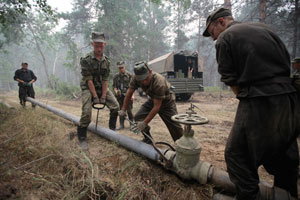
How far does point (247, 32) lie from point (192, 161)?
1.45 m

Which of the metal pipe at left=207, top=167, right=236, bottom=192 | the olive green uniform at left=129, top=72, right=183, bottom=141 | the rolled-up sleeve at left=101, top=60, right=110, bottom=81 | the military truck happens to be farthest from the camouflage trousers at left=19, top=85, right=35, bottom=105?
the metal pipe at left=207, top=167, right=236, bottom=192

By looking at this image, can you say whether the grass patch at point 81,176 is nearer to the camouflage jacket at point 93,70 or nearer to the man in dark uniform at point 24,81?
the camouflage jacket at point 93,70

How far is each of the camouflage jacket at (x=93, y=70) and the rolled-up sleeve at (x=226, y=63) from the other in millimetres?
2703

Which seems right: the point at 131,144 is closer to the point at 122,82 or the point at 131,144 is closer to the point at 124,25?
the point at 122,82

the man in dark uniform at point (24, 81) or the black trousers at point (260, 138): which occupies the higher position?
the man in dark uniform at point (24, 81)

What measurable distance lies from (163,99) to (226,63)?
1.27 m

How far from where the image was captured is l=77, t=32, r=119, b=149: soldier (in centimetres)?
326

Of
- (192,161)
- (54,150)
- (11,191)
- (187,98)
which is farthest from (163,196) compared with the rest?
(187,98)

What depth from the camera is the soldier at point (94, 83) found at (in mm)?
3262

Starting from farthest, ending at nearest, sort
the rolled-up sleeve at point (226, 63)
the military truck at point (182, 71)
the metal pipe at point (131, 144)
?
1. the military truck at point (182, 71)
2. the metal pipe at point (131, 144)
3. the rolled-up sleeve at point (226, 63)

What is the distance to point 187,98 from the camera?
35.1ft

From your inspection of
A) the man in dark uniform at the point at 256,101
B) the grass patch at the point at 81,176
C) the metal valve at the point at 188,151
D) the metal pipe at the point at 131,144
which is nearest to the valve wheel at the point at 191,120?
the metal valve at the point at 188,151

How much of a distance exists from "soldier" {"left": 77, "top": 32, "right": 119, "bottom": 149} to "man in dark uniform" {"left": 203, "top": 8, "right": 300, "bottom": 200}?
2591 mm

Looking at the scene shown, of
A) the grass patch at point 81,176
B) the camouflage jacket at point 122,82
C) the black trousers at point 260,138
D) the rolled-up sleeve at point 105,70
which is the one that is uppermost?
the rolled-up sleeve at point 105,70
